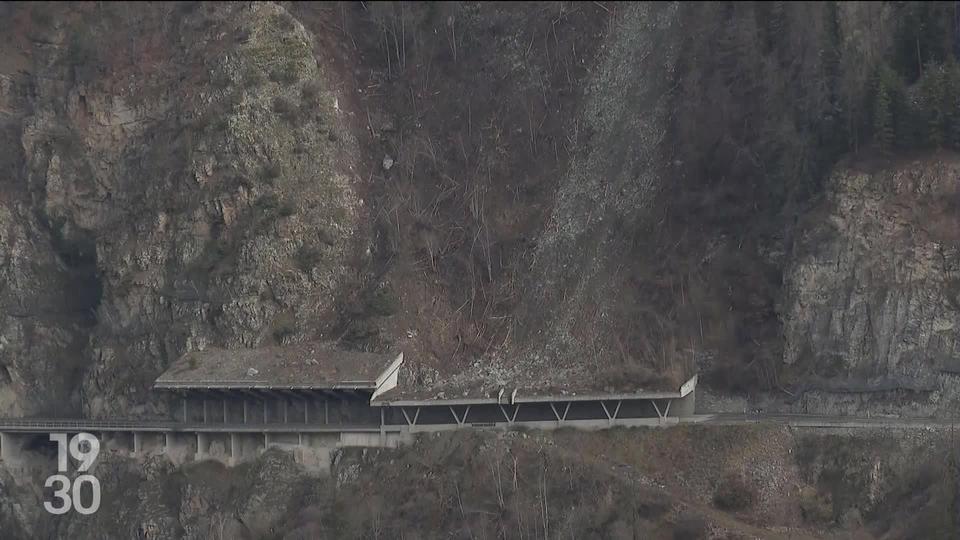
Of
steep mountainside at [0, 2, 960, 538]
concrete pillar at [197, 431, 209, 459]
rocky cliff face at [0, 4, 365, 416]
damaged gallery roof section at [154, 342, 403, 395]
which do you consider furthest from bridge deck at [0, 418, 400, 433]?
damaged gallery roof section at [154, 342, 403, 395]

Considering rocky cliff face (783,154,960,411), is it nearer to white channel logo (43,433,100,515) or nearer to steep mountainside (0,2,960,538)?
steep mountainside (0,2,960,538)

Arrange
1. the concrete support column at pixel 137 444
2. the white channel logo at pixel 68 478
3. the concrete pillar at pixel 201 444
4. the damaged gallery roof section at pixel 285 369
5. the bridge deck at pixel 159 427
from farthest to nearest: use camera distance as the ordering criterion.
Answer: the white channel logo at pixel 68 478 < the concrete support column at pixel 137 444 < the concrete pillar at pixel 201 444 < the damaged gallery roof section at pixel 285 369 < the bridge deck at pixel 159 427

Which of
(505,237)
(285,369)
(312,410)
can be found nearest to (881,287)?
(505,237)

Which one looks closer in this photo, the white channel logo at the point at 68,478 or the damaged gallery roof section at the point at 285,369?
the damaged gallery roof section at the point at 285,369

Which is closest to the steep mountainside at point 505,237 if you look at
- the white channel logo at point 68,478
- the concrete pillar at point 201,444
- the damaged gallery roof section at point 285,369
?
the damaged gallery roof section at point 285,369

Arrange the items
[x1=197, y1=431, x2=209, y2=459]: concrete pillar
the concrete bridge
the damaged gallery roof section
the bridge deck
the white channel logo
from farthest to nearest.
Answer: the white channel logo < [x1=197, y1=431, x2=209, y2=459]: concrete pillar < the damaged gallery roof section < the bridge deck < the concrete bridge

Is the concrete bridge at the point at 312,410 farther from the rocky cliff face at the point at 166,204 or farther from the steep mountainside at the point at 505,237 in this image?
the rocky cliff face at the point at 166,204

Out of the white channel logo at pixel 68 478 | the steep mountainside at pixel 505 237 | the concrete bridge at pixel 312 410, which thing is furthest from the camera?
the white channel logo at pixel 68 478
